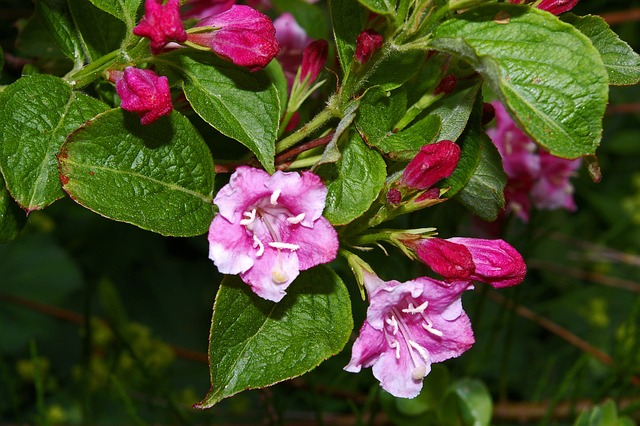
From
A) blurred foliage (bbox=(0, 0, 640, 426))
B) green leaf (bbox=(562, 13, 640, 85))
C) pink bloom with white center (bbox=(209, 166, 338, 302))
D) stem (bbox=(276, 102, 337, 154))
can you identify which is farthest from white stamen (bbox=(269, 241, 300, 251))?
blurred foliage (bbox=(0, 0, 640, 426))

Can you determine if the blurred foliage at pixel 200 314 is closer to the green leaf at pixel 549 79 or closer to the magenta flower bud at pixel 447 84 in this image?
the magenta flower bud at pixel 447 84

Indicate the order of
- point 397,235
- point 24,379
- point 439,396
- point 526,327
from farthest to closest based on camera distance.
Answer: point 526,327 → point 24,379 → point 439,396 → point 397,235

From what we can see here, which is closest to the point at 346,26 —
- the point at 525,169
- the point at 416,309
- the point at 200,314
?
the point at 416,309

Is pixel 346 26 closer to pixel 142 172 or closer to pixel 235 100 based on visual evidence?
pixel 235 100

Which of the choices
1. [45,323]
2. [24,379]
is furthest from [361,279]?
[45,323]

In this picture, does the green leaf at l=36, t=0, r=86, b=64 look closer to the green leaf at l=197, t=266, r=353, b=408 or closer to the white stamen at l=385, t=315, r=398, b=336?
the green leaf at l=197, t=266, r=353, b=408

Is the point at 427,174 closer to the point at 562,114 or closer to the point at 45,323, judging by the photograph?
the point at 562,114
